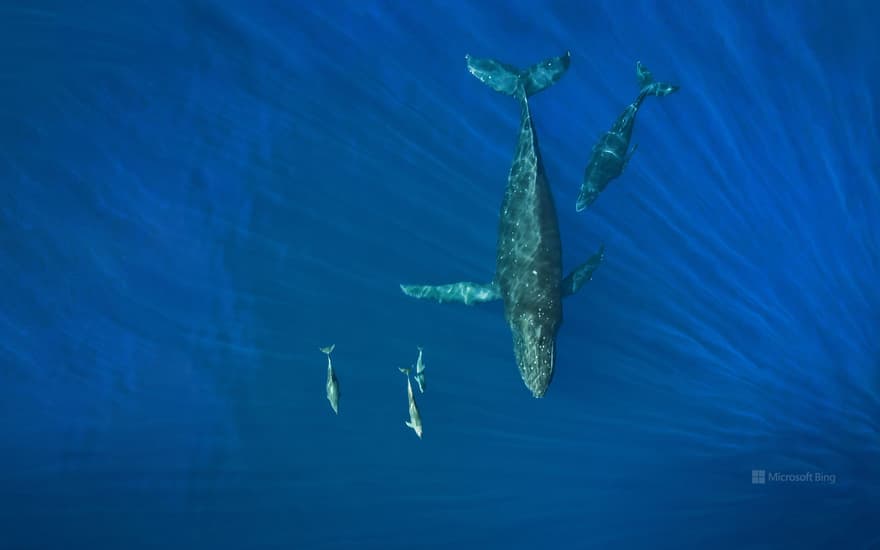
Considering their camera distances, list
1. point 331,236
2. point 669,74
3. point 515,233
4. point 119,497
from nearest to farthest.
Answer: point 515,233
point 669,74
point 331,236
point 119,497

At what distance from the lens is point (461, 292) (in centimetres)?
779

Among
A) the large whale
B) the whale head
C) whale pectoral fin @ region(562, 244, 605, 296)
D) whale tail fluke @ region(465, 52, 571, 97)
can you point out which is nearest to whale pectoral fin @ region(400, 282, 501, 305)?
the large whale

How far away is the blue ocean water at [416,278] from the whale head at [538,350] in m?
4.00

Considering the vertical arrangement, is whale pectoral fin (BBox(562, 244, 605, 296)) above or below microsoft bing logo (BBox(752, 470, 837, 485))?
above

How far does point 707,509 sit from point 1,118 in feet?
44.4

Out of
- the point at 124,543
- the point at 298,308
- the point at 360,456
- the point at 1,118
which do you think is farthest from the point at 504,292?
the point at 124,543

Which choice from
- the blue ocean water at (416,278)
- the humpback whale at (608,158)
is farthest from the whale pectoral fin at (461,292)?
the blue ocean water at (416,278)

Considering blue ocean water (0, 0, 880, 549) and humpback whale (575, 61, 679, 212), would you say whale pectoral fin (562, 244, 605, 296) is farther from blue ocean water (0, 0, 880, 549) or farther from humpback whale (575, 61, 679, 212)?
blue ocean water (0, 0, 880, 549)

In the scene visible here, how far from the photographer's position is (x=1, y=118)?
33.6ft

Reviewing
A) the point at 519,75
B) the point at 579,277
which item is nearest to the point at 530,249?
the point at 579,277

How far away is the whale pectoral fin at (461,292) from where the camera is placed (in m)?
7.62

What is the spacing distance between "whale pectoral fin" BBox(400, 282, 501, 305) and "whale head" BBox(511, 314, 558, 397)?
690 mm

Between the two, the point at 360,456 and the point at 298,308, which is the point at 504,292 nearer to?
the point at 298,308

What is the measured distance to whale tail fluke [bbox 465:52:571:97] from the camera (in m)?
7.00
